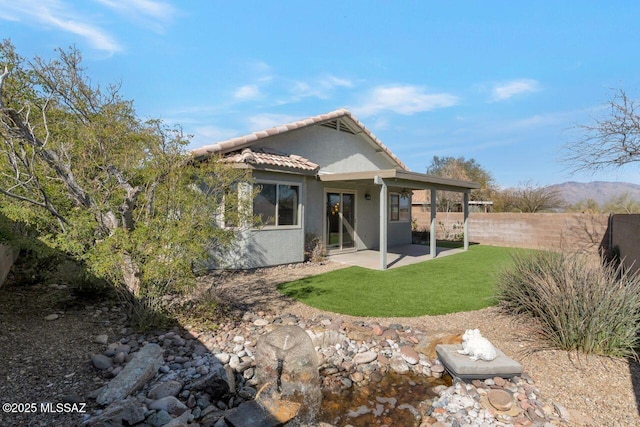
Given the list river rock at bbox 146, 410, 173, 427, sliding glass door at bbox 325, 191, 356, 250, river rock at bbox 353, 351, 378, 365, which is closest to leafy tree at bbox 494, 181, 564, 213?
Result: sliding glass door at bbox 325, 191, 356, 250

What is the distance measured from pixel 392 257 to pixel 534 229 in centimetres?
941

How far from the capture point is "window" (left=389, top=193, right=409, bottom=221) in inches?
660

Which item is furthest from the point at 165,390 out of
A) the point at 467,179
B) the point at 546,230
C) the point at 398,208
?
the point at 467,179

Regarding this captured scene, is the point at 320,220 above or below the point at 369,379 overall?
above

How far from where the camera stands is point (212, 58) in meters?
12.0

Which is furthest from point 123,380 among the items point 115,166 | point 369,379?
point 115,166

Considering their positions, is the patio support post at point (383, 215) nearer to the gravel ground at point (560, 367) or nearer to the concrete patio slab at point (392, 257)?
the concrete patio slab at point (392, 257)

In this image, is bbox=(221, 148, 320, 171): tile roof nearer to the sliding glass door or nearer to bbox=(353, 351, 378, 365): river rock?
the sliding glass door

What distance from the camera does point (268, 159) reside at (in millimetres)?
10180

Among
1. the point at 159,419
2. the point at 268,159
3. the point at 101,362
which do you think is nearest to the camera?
the point at 159,419

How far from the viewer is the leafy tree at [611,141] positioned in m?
11.4

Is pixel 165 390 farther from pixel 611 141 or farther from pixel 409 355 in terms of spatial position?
pixel 611 141

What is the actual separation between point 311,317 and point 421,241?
14509 mm

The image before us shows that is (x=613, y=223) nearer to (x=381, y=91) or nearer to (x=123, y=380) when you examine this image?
(x=381, y=91)
